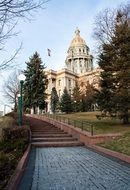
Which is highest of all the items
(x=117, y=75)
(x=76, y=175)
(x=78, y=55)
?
(x=78, y=55)

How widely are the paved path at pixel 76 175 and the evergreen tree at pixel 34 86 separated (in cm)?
4208

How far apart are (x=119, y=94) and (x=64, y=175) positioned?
1668cm

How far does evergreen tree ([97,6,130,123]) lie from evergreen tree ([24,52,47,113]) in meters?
27.5

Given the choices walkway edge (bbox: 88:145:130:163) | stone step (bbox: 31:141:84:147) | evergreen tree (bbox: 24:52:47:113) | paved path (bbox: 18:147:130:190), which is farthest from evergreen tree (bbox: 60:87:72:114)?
paved path (bbox: 18:147:130:190)

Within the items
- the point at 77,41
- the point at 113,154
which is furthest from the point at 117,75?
the point at 77,41

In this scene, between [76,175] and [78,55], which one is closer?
[76,175]

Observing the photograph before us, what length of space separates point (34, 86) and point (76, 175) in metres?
46.0

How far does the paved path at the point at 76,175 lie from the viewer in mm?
7328

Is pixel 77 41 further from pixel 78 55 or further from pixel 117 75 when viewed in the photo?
pixel 117 75

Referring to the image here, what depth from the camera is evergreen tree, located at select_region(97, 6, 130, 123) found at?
2491cm

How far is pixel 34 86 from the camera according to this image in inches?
2133

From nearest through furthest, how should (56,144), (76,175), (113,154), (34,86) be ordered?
(76,175) < (113,154) < (56,144) < (34,86)

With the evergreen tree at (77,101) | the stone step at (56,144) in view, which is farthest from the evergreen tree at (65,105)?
the stone step at (56,144)

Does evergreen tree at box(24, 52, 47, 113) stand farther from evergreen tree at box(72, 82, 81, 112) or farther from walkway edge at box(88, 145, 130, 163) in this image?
walkway edge at box(88, 145, 130, 163)
